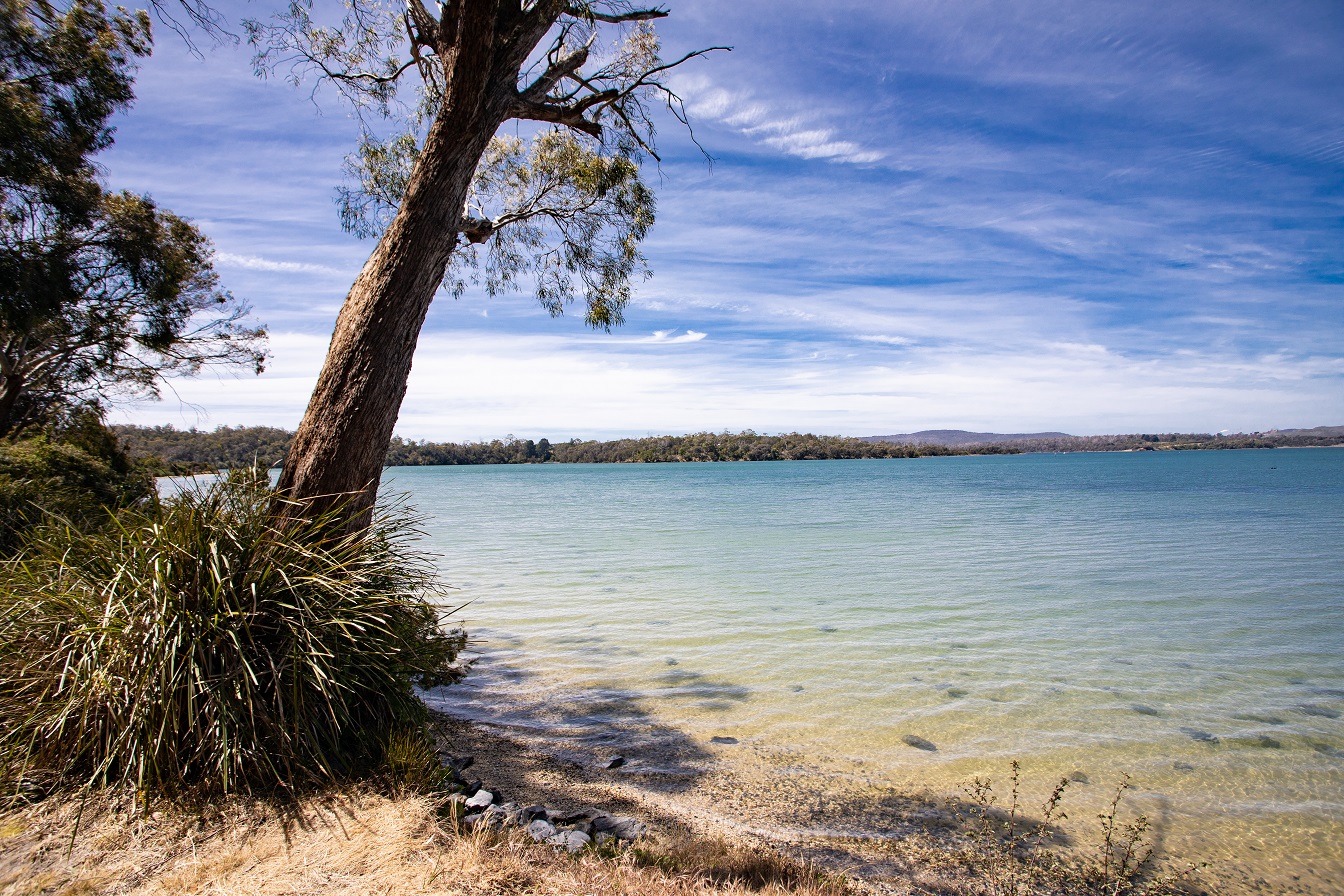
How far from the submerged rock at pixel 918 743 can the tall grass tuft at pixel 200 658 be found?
3758mm

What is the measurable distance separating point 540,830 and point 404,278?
3578 mm

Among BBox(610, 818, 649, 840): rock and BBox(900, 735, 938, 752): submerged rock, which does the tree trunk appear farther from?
BBox(900, 735, 938, 752): submerged rock

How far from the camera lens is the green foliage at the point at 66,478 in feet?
23.2

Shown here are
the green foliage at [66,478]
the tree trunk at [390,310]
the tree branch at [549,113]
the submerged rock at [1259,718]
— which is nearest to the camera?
the tree trunk at [390,310]

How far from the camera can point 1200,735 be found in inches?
216

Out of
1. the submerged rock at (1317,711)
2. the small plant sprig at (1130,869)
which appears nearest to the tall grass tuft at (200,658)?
the small plant sprig at (1130,869)

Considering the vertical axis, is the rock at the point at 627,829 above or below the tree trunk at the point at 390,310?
below

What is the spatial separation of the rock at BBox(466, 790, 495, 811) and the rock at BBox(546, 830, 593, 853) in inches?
19.9

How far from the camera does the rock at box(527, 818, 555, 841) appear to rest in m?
3.36

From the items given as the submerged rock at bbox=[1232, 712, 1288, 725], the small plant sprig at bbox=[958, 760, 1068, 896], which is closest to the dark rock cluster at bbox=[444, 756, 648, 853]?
the small plant sprig at bbox=[958, 760, 1068, 896]

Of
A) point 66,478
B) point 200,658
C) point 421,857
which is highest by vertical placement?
point 66,478

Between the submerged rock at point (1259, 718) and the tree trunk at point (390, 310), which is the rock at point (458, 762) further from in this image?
the submerged rock at point (1259, 718)

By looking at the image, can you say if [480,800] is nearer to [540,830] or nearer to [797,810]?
[540,830]

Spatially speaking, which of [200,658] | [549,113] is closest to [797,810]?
[200,658]
